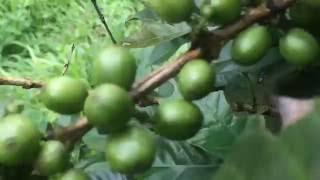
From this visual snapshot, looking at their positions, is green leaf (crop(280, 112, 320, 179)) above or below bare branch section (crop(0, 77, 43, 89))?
above

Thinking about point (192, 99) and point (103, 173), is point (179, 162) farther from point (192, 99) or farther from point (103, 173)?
point (192, 99)

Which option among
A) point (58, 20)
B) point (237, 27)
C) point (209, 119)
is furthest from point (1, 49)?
point (237, 27)

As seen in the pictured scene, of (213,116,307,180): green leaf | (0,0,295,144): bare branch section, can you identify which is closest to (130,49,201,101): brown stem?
(0,0,295,144): bare branch section

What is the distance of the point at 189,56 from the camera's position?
1.68ft

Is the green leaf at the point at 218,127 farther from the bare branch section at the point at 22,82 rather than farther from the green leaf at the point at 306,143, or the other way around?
the green leaf at the point at 306,143

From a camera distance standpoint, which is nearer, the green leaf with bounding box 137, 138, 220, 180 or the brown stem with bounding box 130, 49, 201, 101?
the brown stem with bounding box 130, 49, 201, 101

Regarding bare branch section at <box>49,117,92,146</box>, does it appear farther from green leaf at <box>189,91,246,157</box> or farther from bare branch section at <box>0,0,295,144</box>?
green leaf at <box>189,91,246,157</box>

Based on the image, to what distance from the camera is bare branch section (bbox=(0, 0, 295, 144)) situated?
19.4 inches

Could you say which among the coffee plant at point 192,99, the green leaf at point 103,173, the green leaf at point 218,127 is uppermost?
the coffee plant at point 192,99

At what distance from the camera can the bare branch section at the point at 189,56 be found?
19.4 inches

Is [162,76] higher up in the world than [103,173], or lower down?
higher up

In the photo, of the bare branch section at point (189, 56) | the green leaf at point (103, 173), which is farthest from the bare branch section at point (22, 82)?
the green leaf at point (103, 173)

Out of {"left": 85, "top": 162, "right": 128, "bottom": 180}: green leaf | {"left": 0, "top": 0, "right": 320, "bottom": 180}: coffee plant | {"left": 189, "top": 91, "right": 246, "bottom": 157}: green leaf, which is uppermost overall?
{"left": 0, "top": 0, "right": 320, "bottom": 180}: coffee plant

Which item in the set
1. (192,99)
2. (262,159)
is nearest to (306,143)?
(262,159)
